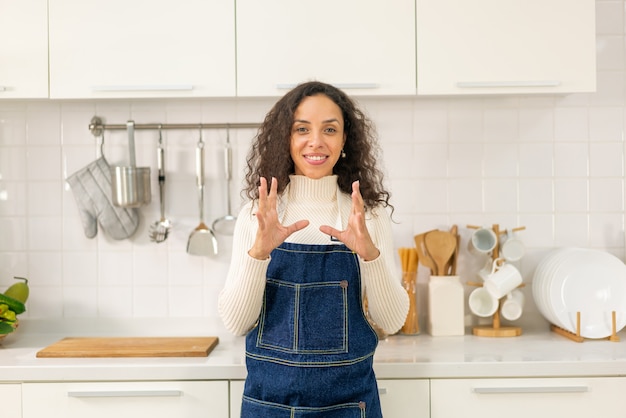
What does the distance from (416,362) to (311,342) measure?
378 millimetres

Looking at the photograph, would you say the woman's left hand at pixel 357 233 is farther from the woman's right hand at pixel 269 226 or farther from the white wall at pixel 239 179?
the white wall at pixel 239 179

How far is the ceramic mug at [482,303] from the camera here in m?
2.15

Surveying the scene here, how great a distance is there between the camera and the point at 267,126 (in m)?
1.68

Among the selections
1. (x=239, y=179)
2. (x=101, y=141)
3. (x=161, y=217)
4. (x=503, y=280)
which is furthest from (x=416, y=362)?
(x=101, y=141)

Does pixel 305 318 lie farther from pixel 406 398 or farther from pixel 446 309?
pixel 446 309

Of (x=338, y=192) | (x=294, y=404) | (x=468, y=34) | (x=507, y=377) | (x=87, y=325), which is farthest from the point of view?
(x=87, y=325)

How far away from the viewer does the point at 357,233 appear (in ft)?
4.65

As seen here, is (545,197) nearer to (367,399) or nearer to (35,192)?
(367,399)

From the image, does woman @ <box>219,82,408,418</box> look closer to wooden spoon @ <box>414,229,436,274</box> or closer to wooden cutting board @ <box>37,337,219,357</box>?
wooden cutting board @ <box>37,337,219,357</box>

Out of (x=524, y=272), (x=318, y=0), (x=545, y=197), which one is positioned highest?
(x=318, y=0)

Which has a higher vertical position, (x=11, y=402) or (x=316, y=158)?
(x=316, y=158)

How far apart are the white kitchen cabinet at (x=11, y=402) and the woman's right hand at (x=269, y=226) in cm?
83

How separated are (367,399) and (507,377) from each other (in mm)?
436

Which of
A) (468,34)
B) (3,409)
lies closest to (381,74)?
(468,34)
